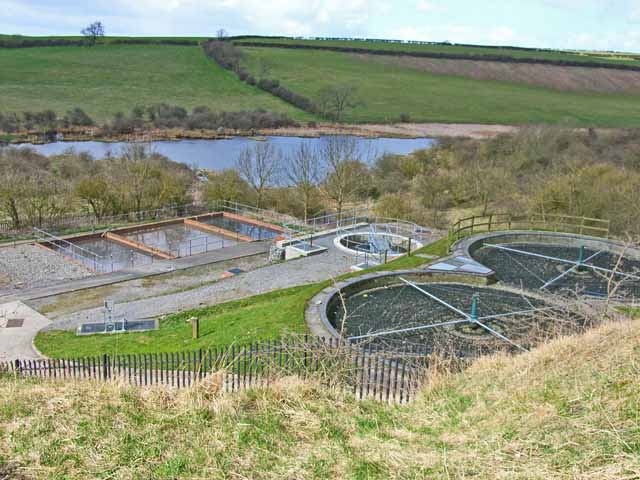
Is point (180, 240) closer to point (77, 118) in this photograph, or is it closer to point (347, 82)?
point (77, 118)

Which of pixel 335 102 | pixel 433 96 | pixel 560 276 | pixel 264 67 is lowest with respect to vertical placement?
pixel 560 276

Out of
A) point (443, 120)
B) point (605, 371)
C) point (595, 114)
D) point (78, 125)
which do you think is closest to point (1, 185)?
point (605, 371)

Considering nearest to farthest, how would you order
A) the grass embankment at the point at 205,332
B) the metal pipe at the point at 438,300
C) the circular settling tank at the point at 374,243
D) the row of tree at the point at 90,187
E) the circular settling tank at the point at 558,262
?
the grass embankment at the point at 205,332, the metal pipe at the point at 438,300, the circular settling tank at the point at 558,262, the circular settling tank at the point at 374,243, the row of tree at the point at 90,187

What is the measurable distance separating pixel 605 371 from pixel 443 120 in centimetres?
7863

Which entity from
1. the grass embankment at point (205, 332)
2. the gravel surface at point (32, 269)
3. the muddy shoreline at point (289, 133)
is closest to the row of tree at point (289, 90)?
the muddy shoreline at point (289, 133)

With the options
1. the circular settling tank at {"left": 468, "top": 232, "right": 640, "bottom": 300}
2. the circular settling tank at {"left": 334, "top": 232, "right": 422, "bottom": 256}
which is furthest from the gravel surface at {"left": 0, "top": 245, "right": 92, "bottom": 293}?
the circular settling tank at {"left": 468, "top": 232, "right": 640, "bottom": 300}

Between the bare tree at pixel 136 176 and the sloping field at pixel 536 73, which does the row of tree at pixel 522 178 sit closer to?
the bare tree at pixel 136 176

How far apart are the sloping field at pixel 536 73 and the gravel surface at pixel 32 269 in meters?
89.8

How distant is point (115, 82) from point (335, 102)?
36.5 m

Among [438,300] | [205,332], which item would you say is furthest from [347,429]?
[438,300]

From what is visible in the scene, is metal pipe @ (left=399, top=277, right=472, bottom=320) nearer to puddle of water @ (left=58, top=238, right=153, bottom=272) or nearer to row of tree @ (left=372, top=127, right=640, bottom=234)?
row of tree @ (left=372, top=127, right=640, bottom=234)

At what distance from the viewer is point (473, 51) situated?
11838 cm

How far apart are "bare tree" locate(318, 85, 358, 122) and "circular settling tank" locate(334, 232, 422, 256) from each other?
5682 centimetres

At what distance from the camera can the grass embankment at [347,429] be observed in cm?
577
